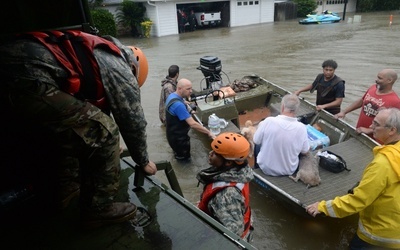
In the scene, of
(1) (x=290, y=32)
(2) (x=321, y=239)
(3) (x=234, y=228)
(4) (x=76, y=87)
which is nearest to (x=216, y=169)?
(3) (x=234, y=228)

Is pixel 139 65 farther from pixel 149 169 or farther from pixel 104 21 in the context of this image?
pixel 104 21

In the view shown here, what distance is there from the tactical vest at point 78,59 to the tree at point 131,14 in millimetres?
24020

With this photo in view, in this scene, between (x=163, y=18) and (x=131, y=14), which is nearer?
(x=131, y=14)

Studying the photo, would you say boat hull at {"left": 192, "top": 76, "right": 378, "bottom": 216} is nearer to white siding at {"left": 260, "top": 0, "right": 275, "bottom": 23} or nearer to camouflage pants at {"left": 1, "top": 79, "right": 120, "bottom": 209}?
camouflage pants at {"left": 1, "top": 79, "right": 120, "bottom": 209}

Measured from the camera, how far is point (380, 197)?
8.54ft

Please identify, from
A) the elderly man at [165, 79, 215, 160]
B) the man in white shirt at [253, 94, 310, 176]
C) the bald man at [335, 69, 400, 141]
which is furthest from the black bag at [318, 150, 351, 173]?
the elderly man at [165, 79, 215, 160]

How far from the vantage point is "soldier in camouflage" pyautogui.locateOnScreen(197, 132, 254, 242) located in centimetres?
234

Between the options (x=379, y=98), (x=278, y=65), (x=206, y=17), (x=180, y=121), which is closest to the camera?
(x=379, y=98)

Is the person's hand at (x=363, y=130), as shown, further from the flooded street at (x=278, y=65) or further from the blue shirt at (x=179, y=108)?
the blue shirt at (x=179, y=108)

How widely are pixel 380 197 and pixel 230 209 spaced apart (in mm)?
1354

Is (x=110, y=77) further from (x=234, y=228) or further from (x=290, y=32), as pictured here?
(x=290, y=32)

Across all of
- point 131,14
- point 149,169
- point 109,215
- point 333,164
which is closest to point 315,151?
point 333,164

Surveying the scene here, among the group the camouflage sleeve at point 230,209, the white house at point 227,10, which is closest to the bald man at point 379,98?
the camouflage sleeve at point 230,209

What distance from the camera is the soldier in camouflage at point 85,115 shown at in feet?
5.44
